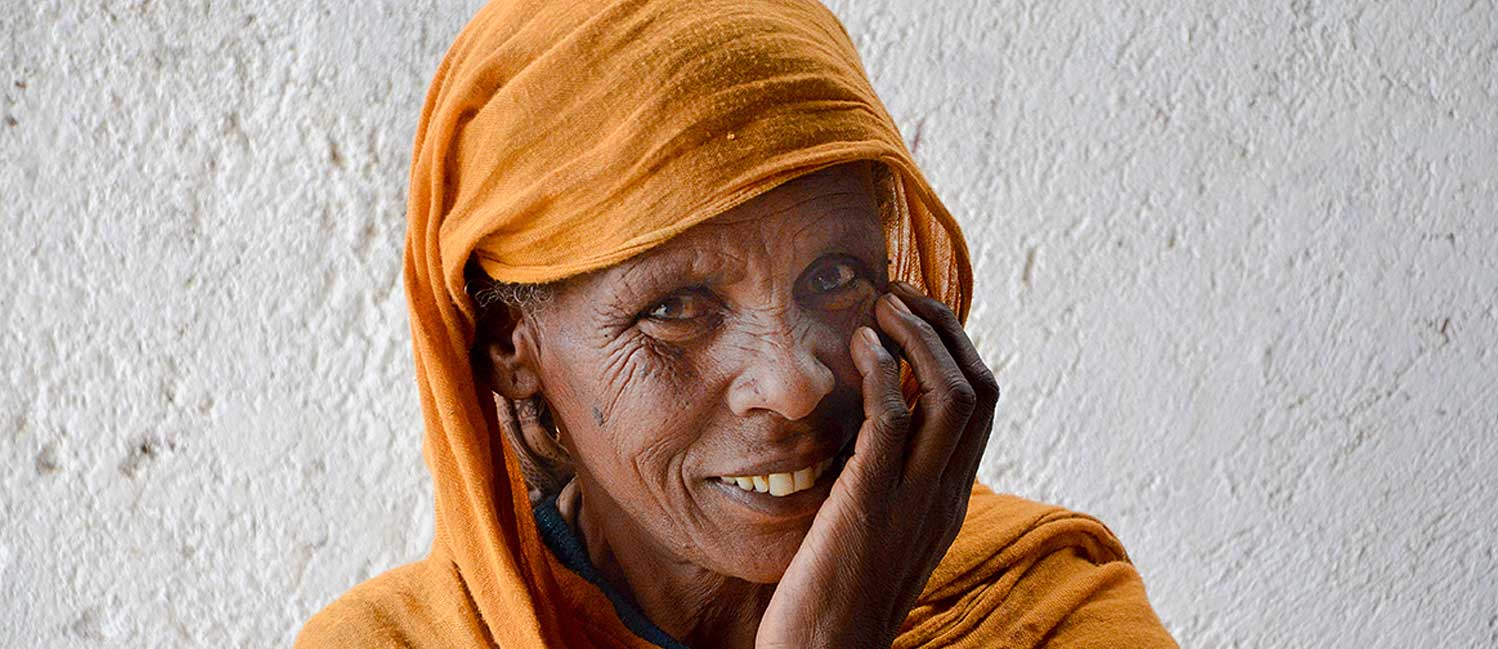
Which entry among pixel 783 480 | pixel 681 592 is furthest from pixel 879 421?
pixel 681 592

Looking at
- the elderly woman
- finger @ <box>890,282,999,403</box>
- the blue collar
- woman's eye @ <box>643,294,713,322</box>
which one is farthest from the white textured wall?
woman's eye @ <box>643,294,713,322</box>

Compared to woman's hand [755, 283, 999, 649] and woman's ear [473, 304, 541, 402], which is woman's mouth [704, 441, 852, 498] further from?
woman's ear [473, 304, 541, 402]

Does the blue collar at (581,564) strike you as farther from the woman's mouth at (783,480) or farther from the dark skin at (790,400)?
A: the woman's mouth at (783,480)

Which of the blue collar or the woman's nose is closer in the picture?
the woman's nose

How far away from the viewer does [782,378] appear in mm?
1507

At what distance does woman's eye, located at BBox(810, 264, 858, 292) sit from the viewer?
160cm

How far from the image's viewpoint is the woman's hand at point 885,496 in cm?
154

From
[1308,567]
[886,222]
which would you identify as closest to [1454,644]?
[1308,567]

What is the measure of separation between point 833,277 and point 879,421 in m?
0.17

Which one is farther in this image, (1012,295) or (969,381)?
(1012,295)

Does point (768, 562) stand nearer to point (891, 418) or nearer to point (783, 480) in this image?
point (783, 480)

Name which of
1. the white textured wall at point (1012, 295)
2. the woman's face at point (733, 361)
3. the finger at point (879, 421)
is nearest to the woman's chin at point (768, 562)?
the woman's face at point (733, 361)

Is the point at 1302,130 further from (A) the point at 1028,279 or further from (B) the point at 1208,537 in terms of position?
(B) the point at 1208,537

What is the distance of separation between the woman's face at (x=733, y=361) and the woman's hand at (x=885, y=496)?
0.04 m
